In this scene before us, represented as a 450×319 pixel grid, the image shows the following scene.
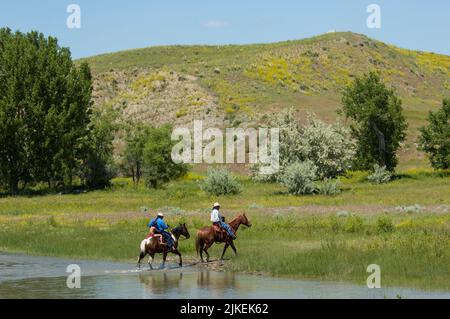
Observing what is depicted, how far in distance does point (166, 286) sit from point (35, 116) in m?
55.1

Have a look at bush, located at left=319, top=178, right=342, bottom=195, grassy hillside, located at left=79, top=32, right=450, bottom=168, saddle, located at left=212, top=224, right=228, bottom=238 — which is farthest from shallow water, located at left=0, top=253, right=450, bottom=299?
grassy hillside, located at left=79, top=32, right=450, bottom=168

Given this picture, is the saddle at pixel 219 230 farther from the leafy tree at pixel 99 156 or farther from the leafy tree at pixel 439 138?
the leafy tree at pixel 439 138

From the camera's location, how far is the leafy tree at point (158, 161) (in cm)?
7969

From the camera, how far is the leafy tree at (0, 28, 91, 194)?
77.5 metres

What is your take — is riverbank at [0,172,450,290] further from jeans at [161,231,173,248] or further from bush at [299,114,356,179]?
bush at [299,114,356,179]

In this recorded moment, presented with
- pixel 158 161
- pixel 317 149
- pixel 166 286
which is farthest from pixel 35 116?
pixel 166 286

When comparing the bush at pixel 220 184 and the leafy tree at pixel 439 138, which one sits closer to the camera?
the bush at pixel 220 184

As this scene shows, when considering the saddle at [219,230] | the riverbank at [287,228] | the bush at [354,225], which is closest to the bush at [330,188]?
the riverbank at [287,228]

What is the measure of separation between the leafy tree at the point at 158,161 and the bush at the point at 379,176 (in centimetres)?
2034

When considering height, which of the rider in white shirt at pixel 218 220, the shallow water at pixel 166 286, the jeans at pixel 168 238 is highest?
the rider in white shirt at pixel 218 220

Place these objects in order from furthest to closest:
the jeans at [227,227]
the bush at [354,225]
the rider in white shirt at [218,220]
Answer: the bush at [354,225] → the jeans at [227,227] → the rider in white shirt at [218,220]

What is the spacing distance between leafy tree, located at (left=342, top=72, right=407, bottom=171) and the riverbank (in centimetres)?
1015

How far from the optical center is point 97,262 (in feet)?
112

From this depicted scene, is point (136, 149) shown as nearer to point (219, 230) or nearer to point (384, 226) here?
point (384, 226)
